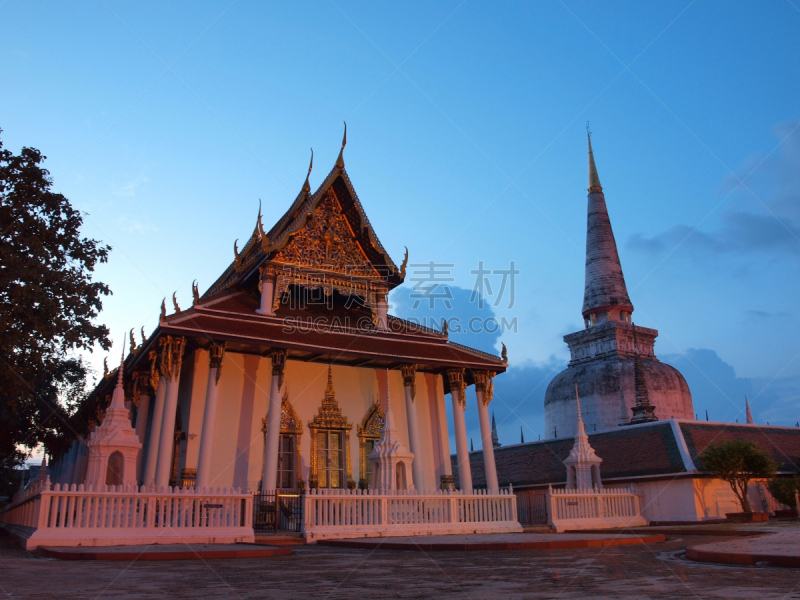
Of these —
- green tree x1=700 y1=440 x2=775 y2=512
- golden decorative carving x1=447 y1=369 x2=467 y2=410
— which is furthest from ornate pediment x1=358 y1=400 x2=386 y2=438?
green tree x1=700 y1=440 x2=775 y2=512

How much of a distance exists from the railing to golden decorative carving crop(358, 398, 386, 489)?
150 inches

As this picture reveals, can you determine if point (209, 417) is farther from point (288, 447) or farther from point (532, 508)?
point (532, 508)

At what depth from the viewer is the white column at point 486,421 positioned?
17.5m

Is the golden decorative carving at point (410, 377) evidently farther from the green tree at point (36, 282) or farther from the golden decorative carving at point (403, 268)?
the green tree at point (36, 282)

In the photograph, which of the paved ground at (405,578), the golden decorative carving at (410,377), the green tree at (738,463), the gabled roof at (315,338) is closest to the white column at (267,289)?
the gabled roof at (315,338)

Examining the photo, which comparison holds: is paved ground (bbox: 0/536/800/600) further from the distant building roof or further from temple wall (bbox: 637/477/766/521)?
the distant building roof

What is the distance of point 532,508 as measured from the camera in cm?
1706

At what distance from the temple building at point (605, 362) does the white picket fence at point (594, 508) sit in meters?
18.5

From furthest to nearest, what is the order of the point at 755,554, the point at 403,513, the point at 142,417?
the point at 142,417 → the point at 403,513 → the point at 755,554

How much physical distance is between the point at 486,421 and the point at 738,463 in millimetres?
6194

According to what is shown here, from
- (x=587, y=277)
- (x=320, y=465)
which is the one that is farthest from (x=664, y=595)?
(x=587, y=277)

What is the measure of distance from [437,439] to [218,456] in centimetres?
601

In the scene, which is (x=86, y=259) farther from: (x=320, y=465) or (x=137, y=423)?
(x=320, y=465)

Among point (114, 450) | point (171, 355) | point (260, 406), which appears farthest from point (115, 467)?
point (260, 406)
